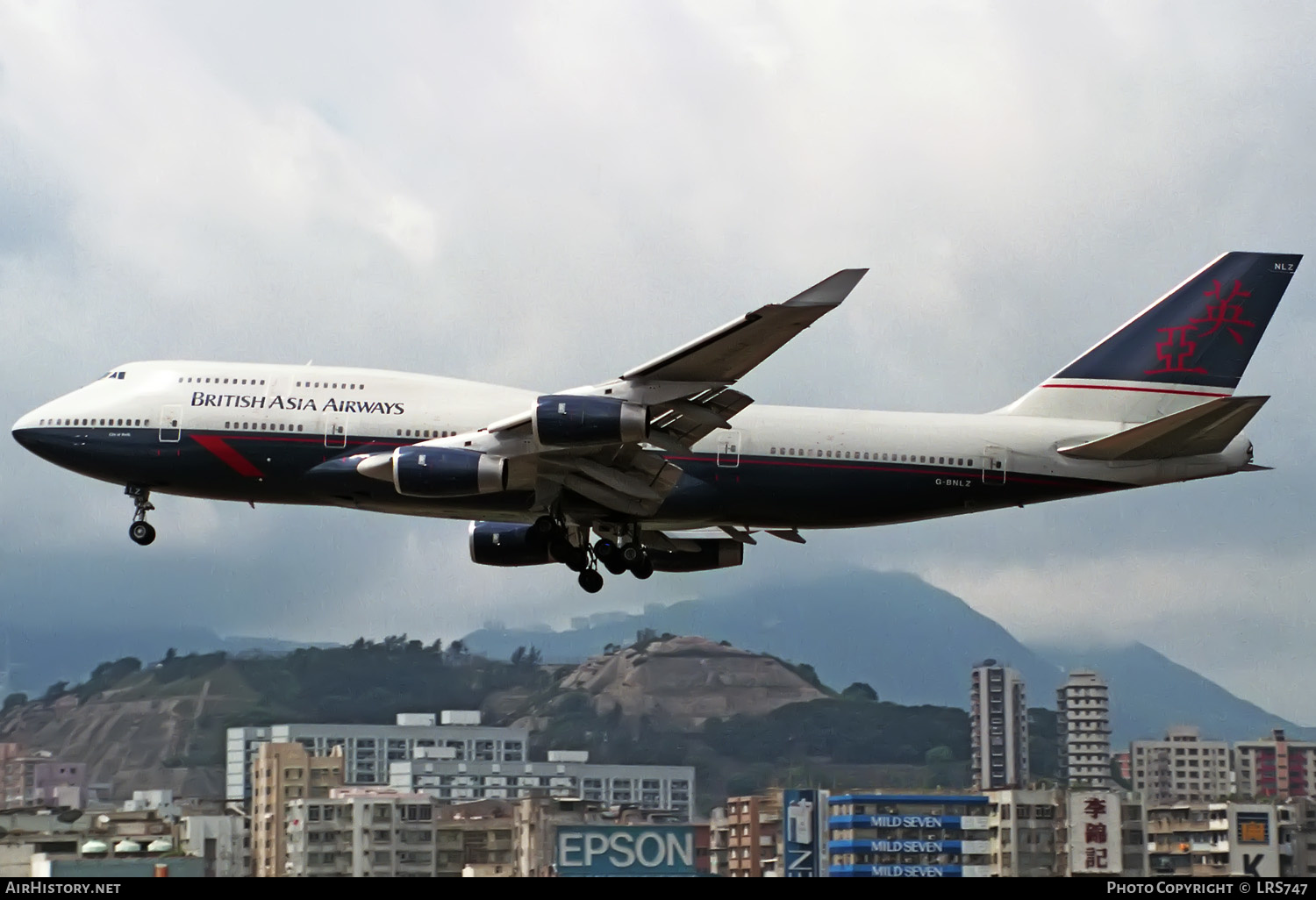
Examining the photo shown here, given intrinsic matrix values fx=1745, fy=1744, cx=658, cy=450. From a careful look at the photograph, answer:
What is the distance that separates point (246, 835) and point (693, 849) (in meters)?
11.4

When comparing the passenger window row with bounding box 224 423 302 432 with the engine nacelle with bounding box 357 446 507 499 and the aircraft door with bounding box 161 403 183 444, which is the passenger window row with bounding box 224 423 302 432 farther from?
the engine nacelle with bounding box 357 446 507 499

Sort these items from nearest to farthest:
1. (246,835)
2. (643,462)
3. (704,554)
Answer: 1. (643,462)
2. (704,554)
3. (246,835)

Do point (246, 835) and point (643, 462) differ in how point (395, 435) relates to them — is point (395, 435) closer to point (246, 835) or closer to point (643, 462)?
point (643, 462)

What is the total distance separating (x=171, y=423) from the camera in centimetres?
3497

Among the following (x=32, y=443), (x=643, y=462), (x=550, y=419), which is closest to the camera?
(x=550, y=419)

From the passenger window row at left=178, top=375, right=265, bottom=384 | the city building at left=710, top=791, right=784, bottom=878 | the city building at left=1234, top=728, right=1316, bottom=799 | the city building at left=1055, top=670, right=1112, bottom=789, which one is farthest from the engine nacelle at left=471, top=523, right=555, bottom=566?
the city building at left=1234, top=728, right=1316, bottom=799

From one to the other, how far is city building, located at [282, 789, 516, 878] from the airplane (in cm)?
1033

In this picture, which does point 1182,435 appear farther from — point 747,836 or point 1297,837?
point 1297,837

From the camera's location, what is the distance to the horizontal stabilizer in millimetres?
32969

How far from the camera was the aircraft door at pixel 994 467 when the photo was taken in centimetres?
3512

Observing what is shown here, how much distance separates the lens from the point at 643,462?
34.2 m

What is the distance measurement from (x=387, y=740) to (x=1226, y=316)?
26.9 metres

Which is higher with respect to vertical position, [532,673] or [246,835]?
[532,673]
